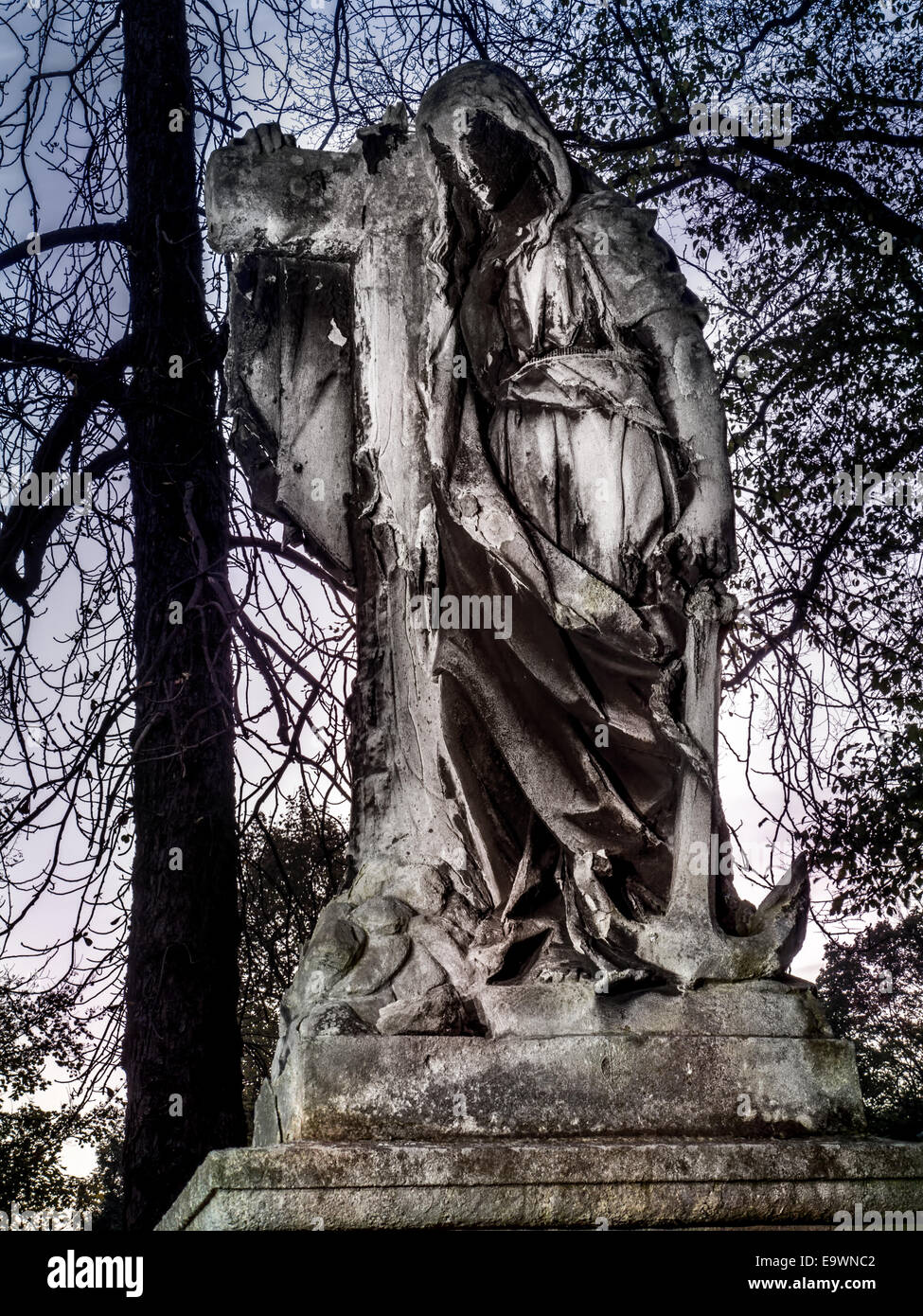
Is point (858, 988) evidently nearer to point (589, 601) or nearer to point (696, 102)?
point (696, 102)

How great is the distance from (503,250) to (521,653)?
1.09 m

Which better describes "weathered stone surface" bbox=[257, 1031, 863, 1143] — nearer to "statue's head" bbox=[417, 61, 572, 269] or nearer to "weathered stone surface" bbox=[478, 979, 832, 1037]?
"weathered stone surface" bbox=[478, 979, 832, 1037]

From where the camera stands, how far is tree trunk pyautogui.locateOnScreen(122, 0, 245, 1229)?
254 inches

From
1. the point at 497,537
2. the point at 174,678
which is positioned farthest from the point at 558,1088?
the point at 174,678

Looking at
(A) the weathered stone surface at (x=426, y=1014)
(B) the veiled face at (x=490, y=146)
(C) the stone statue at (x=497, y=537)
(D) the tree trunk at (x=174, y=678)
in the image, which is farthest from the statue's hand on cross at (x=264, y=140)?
(D) the tree trunk at (x=174, y=678)

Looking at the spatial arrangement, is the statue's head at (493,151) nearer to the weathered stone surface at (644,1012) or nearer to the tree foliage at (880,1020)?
the weathered stone surface at (644,1012)

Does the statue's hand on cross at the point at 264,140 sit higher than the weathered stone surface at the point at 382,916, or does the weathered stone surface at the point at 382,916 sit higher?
the statue's hand on cross at the point at 264,140

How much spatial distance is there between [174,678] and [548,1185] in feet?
15.0

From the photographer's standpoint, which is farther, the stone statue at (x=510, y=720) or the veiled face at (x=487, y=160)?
the veiled face at (x=487, y=160)

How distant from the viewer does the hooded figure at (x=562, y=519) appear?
3.41 m

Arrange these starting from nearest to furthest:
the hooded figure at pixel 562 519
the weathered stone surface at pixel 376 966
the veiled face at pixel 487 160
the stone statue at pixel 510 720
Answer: the stone statue at pixel 510 720 < the weathered stone surface at pixel 376 966 < the hooded figure at pixel 562 519 < the veiled face at pixel 487 160

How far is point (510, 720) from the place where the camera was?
3.45 m

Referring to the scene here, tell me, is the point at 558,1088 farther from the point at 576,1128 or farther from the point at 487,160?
the point at 487,160
